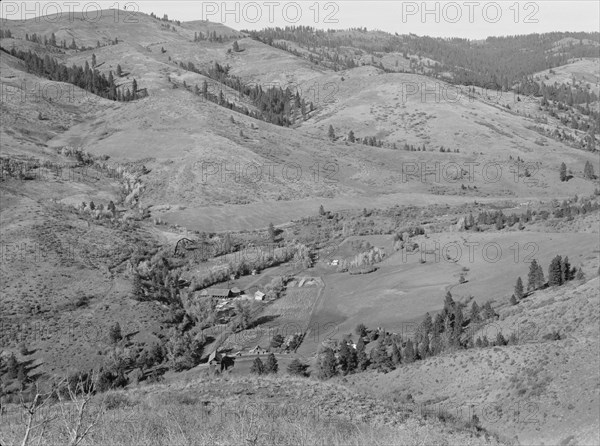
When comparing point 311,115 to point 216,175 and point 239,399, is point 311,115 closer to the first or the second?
point 216,175

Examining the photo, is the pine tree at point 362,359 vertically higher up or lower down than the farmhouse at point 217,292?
lower down

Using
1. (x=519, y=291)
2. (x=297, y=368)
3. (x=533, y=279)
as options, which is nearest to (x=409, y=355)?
(x=297, y=368)

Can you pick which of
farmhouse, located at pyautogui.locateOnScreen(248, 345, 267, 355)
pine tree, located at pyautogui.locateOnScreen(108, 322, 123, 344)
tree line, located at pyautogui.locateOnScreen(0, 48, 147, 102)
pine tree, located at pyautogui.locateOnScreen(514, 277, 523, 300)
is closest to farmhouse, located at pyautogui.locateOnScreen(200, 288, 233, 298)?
farmhouse, located at pyautogui.locateOnScreen(248, 345, 267, 355)

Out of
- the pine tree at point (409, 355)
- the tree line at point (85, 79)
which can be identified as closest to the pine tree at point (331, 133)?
the tree line at point (85, 79)

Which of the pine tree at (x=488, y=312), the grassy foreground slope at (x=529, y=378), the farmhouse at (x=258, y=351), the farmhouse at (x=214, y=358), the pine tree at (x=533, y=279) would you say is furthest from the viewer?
the pine tree at (x=533, y=279)

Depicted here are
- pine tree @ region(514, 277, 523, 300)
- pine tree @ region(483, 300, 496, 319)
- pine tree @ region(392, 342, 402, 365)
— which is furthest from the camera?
pine tree @ region(514, 277, 523, 300)

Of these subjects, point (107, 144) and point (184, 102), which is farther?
point (184, 102)

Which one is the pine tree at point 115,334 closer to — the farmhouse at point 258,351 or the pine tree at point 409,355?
the farmhouse at point 258,351

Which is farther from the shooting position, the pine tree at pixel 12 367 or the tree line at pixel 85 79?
the tree line at pixel 85 79

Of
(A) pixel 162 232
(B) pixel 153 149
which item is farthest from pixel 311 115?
(A) pixel 162 232

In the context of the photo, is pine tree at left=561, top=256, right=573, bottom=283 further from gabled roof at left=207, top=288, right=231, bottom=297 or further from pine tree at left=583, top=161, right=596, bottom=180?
pine tree at left=583, top=161, right=596, bottom=180

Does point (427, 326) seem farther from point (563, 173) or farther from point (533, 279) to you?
point (563, 173)
